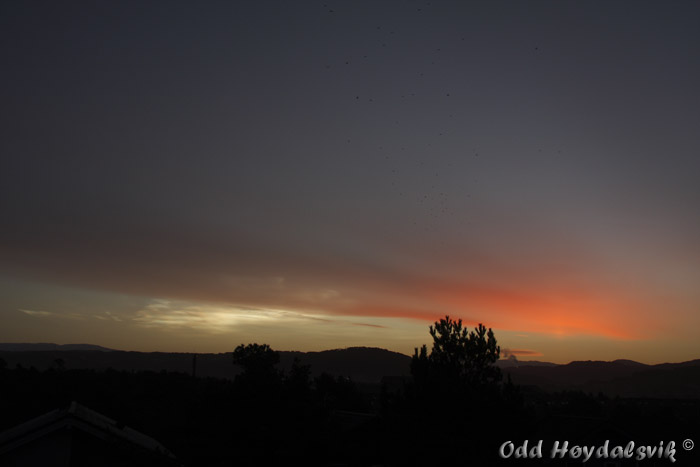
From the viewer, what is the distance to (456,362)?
23391 millimetres

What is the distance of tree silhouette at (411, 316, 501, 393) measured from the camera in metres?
22.2

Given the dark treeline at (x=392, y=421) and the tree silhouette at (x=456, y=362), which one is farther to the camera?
the tree silhouette at (x=456, y=362)

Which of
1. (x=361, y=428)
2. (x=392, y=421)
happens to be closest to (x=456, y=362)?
(x=392, y=421)

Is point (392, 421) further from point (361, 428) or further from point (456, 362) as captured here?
point (361, 428)

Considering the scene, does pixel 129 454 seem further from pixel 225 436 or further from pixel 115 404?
pixel 115 404

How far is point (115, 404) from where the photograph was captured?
53.2 m

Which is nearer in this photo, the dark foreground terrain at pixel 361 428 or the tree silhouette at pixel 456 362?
the dark foreground terrain at pixel 361 428

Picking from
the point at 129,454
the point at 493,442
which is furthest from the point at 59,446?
the point at 493,442

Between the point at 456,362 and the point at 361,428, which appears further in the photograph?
the point at 361,428

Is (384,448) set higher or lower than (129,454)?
lower

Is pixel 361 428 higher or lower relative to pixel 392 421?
lower

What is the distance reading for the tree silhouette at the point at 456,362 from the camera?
72.7 feet

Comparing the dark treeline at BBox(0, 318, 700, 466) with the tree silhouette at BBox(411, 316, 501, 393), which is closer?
the dark treeline at BBox(0, 318, 700, 466)

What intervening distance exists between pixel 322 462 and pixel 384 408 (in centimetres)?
731
